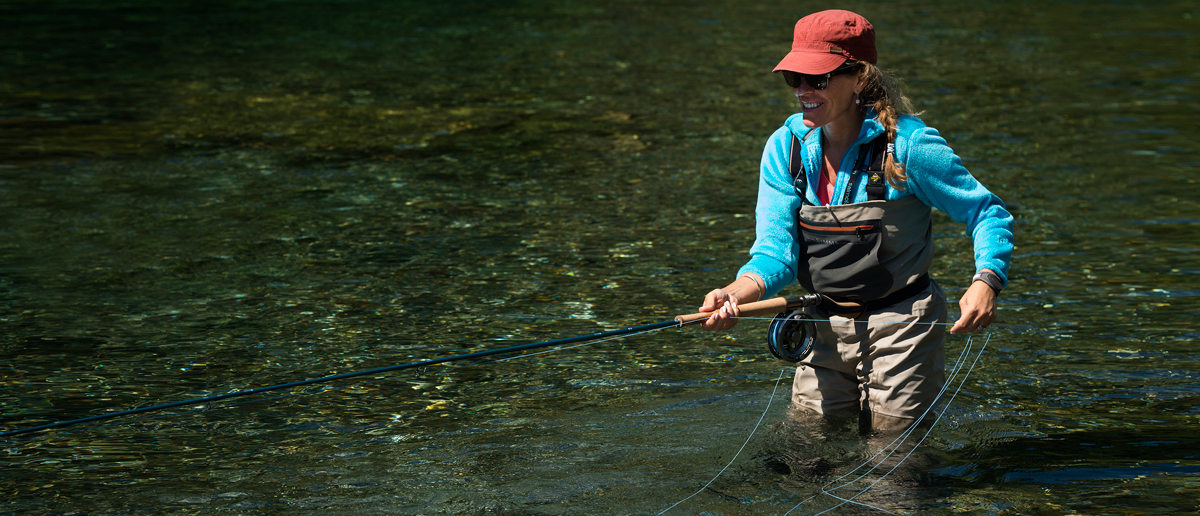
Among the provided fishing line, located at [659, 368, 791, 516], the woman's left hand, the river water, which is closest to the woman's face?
the woman's left hand

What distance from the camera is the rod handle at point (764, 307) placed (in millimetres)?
3727

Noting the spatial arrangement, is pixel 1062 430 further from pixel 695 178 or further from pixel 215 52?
pixel 215 52

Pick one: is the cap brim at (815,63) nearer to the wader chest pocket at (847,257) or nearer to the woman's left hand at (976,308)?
the wader chest pocket at (847,257)

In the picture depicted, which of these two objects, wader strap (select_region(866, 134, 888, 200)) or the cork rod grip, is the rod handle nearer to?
the cork rod grip

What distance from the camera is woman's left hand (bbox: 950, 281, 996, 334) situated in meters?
3.51

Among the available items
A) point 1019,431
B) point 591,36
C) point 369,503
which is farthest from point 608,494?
point 591,36

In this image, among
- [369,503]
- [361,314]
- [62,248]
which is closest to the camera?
[369,503]

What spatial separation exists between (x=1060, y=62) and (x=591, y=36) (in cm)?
605

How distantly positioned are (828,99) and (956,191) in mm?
495

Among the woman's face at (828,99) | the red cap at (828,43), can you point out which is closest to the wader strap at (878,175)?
the woman's face at (828,99)

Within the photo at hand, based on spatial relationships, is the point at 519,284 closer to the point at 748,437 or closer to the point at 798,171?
the point at 748,437

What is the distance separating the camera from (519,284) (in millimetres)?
6586

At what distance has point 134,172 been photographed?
9242 millimetres

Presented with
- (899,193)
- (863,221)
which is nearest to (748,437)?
(863,221)
